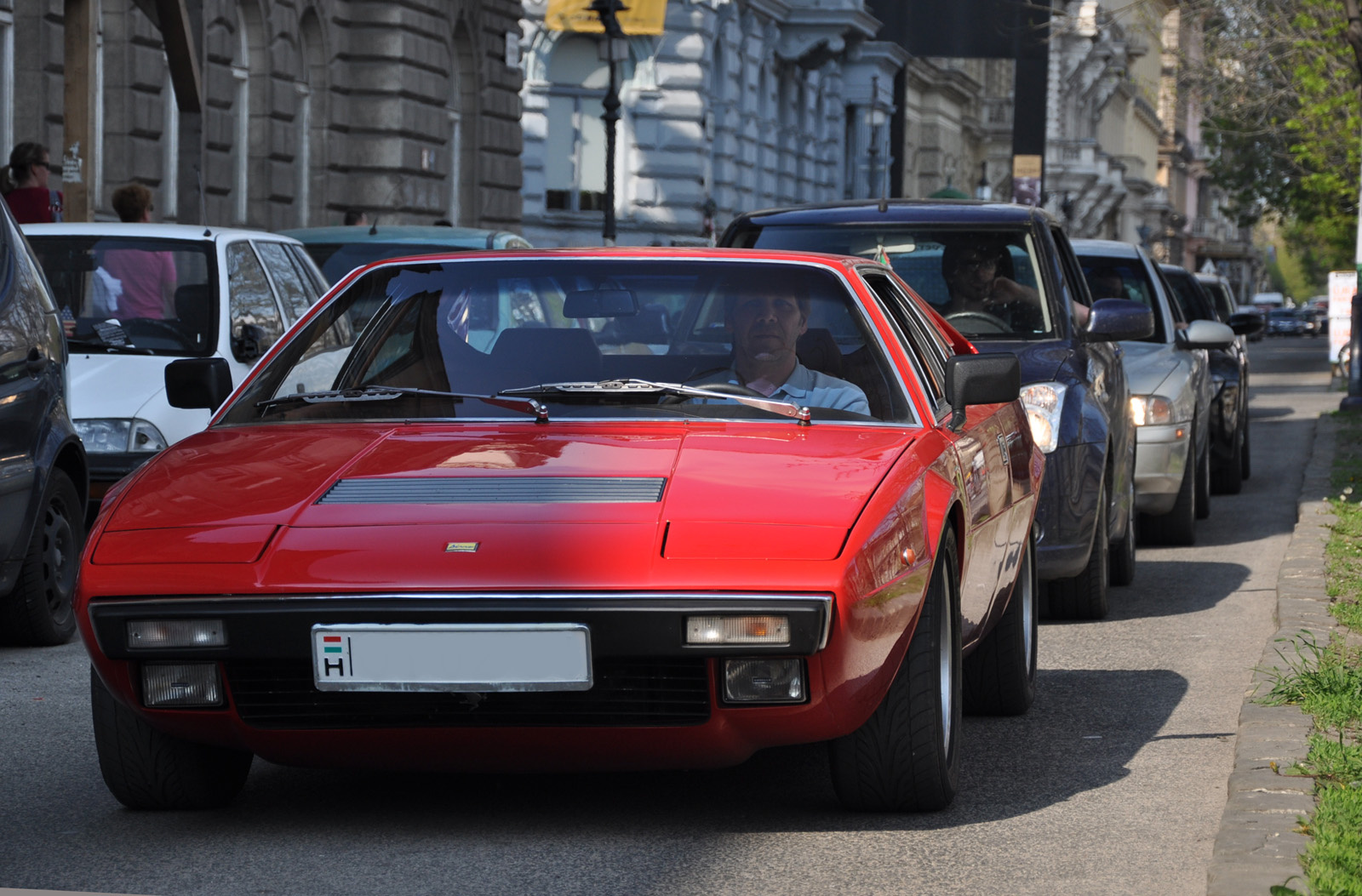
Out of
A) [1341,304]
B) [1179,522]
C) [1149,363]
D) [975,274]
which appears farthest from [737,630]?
[1341,304]

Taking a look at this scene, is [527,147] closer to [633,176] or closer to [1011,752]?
[633,176]

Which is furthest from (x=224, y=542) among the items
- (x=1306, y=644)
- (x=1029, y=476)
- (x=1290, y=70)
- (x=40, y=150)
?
(x=1290, y=70)

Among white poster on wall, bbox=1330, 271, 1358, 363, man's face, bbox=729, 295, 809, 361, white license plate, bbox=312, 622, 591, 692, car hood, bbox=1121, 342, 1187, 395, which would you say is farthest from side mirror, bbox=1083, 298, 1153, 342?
white poster on wall, bbox=1330, 271, 1358, 363

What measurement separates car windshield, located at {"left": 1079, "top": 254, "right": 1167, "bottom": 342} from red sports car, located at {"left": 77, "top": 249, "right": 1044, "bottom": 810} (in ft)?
26.5

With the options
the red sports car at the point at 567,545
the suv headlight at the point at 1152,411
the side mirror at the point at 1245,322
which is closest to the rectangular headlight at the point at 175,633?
the red sports car at the point at 567,545

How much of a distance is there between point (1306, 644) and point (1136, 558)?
435 cm

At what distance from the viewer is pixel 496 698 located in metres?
4.50

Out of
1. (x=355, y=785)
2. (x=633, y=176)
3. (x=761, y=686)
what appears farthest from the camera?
(x=633, y=176)

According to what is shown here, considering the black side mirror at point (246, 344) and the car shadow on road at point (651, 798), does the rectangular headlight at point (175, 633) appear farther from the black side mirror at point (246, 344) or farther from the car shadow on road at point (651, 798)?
the black side mirror at point (246, 344)

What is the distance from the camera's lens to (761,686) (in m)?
4.48

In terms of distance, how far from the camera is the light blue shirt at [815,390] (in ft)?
18.1

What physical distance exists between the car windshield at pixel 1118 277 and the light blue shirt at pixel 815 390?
825 cm

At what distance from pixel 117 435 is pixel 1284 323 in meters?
86.8

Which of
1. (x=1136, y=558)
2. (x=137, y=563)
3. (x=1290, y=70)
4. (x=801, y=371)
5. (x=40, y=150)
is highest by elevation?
(x=1290, y=70)
